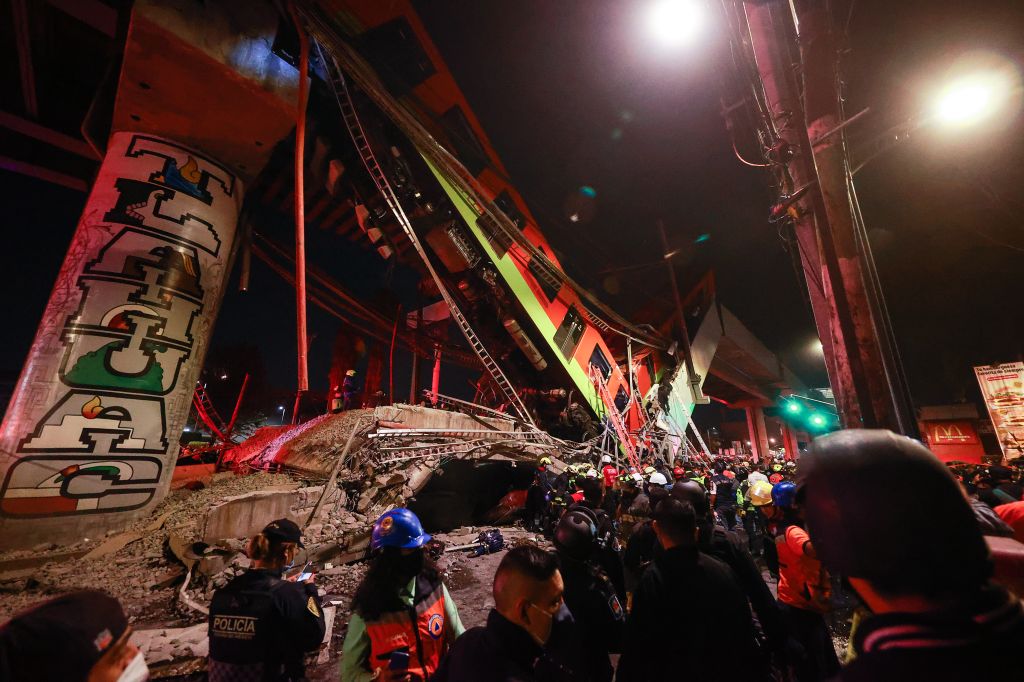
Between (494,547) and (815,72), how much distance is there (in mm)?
9411

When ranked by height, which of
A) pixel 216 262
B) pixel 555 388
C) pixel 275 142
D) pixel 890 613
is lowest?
pixel 890 613

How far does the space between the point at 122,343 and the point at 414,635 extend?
827cm

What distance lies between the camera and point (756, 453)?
32.0m

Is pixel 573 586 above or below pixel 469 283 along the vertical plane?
below

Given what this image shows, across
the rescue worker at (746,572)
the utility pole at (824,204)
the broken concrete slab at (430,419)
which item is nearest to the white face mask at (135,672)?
the rescue worker at (746,572)

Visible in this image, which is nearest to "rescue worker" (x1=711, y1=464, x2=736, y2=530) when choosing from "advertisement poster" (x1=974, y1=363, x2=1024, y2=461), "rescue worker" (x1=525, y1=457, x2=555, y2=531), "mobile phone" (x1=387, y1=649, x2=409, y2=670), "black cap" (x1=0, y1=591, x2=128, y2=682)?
"rescue worker" (x1=525, y1=457, x2=555, y2=531)

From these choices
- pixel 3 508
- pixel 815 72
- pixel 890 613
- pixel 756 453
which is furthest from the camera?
pixel 756 453

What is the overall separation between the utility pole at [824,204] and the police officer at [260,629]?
18.6 ft

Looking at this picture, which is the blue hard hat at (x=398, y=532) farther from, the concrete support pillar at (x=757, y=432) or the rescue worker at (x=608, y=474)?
the concrete support pillar at (x=757, y=432)

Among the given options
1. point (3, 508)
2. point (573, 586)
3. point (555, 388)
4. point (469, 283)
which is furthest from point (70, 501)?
point (555, 388)

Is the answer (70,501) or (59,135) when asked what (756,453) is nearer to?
(70,501)

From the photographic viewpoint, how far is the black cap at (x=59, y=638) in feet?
3.37

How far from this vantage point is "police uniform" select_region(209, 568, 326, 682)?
2.19 metres

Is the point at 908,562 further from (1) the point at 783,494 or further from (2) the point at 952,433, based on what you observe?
(2) the point at 952,433
